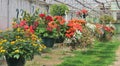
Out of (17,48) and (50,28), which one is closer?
(17,48)

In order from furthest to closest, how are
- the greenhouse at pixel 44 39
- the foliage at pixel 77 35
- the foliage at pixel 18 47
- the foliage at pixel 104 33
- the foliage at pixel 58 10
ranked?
the foliage at pixel 58 10 < the foliage at pixel 104 33 < the foliage at pixel 77 35 < the greenhouse at pixel 44 39 < the foliage at pixel 18 47

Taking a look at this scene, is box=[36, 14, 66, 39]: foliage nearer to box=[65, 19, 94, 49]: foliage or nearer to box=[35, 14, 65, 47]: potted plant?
box=[35, 14, 65, 47]: potted plant

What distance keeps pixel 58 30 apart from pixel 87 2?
14.1 metres

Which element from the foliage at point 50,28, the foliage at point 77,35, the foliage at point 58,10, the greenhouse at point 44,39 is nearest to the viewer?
the greenhouse at point 44,39

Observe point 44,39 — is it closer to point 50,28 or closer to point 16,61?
point 50,28

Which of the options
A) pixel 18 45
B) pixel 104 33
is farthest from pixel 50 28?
pixel 104 33

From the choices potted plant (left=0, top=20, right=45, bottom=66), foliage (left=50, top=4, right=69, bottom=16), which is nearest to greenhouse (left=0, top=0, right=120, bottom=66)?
potted plant (left=0, top=20, right=45, bottom=66)

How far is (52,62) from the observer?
31.3 ft

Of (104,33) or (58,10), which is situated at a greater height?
(58,10)

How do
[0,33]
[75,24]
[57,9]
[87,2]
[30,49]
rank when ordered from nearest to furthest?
[30,49]
[0,33]
[75,24]
[57,9]
[87,2]

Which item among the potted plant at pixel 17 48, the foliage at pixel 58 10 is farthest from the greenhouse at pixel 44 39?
the foliage at pixel 58 10

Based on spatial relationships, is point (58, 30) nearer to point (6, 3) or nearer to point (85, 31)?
point (85, 31)

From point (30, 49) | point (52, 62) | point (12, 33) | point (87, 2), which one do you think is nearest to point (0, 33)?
point (12, 33)

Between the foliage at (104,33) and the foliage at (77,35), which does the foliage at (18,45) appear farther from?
the foliage at (104,33)
